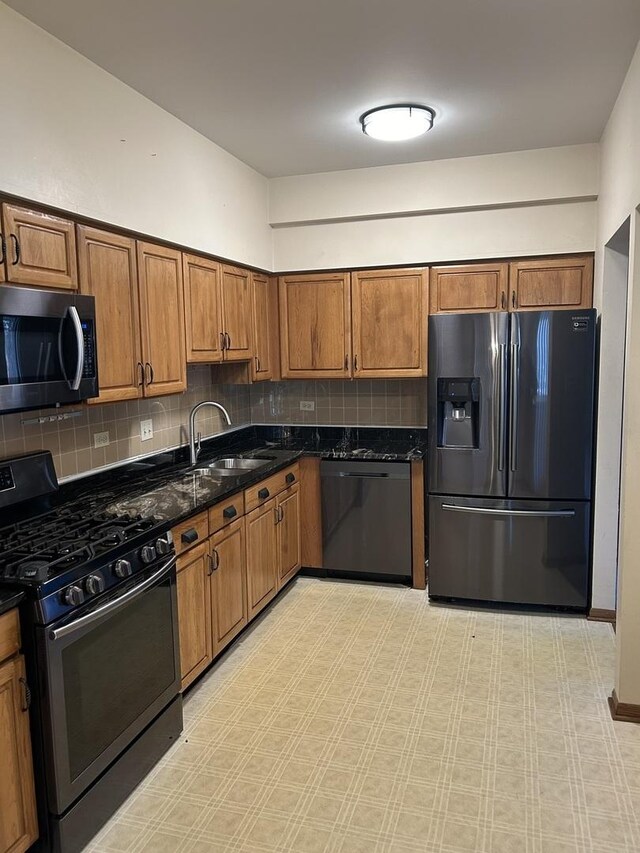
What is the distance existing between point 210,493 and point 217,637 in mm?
699

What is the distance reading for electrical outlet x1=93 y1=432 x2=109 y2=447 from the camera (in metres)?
3.10

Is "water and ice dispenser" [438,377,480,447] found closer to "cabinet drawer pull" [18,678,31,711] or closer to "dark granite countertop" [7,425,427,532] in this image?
"dark granite countertop" [7,425,427,532]

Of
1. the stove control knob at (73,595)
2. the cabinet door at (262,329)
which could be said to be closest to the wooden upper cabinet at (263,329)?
the cabinet door at (262,329)

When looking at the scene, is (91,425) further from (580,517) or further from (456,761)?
(580,517)

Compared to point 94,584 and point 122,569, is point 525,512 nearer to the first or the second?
point 122,569

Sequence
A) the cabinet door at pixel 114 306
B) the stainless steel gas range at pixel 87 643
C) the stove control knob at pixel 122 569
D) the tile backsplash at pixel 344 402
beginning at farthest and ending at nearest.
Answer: the tile backsplash at pixel 344 402 < the cabinet door at pixel 114 306 < the stove control knob at pixel 122 569 < the stainless steel gas range at pixel 87 643

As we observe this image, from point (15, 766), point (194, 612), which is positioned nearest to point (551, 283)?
point (194, 612)

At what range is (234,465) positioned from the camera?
408 cm

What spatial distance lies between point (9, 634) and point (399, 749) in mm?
1551

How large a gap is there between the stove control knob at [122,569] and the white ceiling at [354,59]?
73.6 inches

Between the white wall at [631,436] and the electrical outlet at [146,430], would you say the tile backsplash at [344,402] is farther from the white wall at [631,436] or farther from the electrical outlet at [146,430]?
the white wall at [631,436]

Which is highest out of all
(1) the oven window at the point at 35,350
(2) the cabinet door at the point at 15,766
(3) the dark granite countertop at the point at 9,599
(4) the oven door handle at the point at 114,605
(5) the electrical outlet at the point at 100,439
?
(1) the oven window at the point at 35,350

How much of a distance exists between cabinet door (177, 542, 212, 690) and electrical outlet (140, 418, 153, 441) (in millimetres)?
889

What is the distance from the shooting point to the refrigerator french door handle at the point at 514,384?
3561 mm
